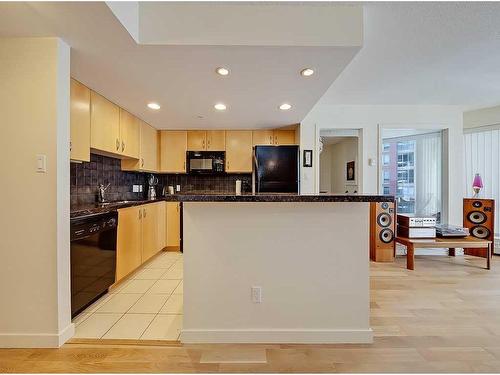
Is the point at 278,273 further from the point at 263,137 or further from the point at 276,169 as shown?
the point at 263,137

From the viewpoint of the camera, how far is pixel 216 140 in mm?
4621

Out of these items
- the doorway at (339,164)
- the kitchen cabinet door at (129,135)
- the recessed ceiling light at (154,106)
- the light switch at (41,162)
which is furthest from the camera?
the doorway at (339,164)

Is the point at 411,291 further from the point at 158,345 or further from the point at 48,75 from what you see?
the point at 48,75

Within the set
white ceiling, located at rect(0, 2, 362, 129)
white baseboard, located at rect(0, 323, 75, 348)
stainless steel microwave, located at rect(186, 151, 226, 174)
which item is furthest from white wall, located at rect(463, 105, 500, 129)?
white baseboard, located at rect(0, 323, 75, 348)

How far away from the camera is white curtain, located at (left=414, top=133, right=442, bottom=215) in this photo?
4.53 meters

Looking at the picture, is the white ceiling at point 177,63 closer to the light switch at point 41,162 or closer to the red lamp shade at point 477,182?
the light switch at point 41,162

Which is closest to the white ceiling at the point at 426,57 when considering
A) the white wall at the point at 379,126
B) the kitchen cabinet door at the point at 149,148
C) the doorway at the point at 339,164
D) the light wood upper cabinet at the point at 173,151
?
the white wall at the point at 379,126

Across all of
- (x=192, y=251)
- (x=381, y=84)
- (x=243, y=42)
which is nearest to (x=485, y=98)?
(x=381, y=84)

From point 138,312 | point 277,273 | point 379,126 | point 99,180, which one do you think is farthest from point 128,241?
point 379,126

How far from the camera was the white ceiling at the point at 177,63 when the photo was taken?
1.64m

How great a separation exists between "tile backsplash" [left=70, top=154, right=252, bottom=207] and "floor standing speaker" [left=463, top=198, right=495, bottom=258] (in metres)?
3.48

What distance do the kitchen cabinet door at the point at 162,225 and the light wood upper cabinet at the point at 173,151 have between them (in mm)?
666

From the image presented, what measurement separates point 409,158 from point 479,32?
123 inches

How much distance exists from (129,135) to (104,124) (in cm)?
62
